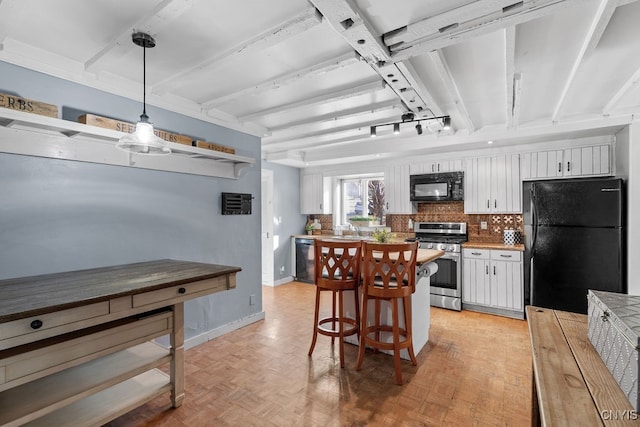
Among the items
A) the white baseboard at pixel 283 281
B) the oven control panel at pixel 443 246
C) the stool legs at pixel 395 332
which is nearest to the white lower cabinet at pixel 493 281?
the oven control panel at pixel 443 246

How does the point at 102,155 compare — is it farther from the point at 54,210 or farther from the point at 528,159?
the point at 528,159

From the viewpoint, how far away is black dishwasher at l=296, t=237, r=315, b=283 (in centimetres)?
587

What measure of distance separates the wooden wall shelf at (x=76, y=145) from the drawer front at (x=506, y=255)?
3449 mm

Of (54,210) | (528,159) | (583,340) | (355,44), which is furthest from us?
(528,159)

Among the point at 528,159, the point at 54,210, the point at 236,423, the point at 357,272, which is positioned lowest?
the point at 236,423

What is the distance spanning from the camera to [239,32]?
1938mm

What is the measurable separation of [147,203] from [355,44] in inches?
86.5

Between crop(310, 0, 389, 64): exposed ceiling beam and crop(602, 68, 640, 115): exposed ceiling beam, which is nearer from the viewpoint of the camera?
crop(310, 0, 389, 64): exposed ceiling beam

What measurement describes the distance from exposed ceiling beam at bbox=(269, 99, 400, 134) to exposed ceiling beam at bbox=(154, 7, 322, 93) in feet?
4.81

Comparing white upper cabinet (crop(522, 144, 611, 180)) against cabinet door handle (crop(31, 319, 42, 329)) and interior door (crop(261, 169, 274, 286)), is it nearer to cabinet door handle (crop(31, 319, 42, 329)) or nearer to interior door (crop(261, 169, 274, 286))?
interior door (crop(261, 169, 274, 286))

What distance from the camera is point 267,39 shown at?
190 cm

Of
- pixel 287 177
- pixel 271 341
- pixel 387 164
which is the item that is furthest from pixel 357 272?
pixel 287 177

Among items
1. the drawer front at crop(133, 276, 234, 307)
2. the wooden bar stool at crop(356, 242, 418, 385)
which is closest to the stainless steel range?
the wooden bar stool at crop(356, 242, 418, 385)

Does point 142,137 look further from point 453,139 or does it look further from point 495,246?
point 495,246
